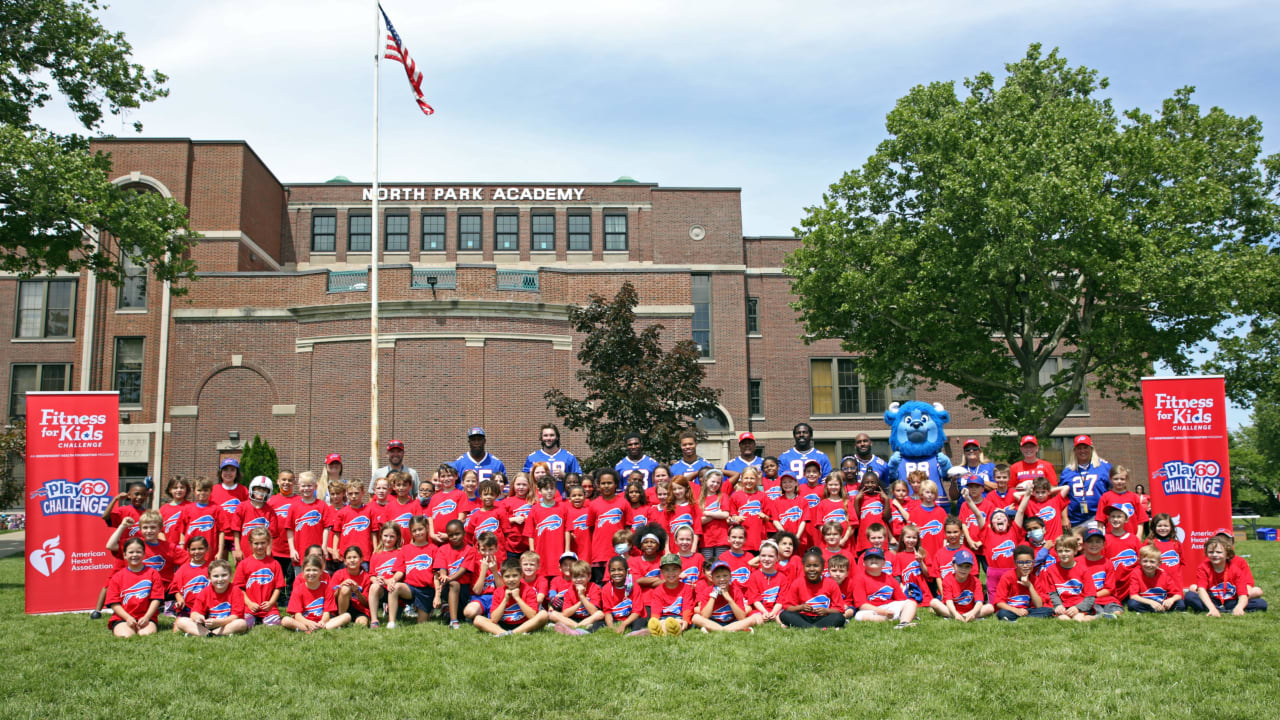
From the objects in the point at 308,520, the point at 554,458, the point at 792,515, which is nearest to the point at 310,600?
the point at 308,520

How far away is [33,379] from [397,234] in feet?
47.5

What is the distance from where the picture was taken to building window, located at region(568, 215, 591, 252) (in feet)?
127

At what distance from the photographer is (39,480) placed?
39.2 feet

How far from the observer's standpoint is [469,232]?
127 ft

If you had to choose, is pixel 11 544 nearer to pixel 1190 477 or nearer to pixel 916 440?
pixel 916 440

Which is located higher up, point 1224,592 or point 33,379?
point 33,379

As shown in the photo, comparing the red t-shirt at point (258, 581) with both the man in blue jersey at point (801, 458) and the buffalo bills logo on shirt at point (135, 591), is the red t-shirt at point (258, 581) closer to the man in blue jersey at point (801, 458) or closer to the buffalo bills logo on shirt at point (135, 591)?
the buffalo bills logo on shirt at point (135, 591)

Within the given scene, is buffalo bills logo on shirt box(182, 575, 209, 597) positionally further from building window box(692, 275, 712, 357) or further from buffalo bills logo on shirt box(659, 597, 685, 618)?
building window box(692, 275, 712, 357)

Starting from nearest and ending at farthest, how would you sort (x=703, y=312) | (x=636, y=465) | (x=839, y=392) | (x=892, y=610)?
(x=892, y=610) → (x=636, y=465) → (x=703, y=312) → (x=839, y=392)

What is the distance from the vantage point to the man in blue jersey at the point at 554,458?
40.5 ft

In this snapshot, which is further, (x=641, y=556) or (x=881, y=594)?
(x=641, y=556)

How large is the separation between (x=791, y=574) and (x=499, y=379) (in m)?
19.6

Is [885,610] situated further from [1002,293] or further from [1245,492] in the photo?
[1245,492]

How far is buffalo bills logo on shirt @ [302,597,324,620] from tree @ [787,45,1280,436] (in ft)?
59.8
